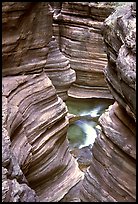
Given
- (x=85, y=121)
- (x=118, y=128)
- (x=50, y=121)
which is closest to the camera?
(x=118, y=128)

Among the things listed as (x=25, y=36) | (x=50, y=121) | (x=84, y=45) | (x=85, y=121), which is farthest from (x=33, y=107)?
(x=84, y=45)

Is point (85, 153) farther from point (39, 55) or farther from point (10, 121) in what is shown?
point (10, 121)

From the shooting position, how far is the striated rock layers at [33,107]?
17.5 feet

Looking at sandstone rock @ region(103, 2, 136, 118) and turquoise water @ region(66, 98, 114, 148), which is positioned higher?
sandstone rock @ region(103, 2, 136, 118)

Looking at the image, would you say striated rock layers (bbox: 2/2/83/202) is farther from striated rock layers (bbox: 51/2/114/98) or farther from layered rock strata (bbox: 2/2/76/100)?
striated rock layers (bbox: 51/2/114/98)

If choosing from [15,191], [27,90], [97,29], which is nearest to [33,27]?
[27,90]

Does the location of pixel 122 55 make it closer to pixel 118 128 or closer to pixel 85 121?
pixel 118 128

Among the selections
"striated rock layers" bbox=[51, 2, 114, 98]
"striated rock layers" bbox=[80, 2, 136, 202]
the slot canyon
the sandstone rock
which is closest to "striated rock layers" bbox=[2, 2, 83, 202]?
the slot canyon

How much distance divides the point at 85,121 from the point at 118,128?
649 centimetres

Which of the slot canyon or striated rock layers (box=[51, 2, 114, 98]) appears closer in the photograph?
the slot canyon

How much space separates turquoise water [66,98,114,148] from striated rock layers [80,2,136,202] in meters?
4.82

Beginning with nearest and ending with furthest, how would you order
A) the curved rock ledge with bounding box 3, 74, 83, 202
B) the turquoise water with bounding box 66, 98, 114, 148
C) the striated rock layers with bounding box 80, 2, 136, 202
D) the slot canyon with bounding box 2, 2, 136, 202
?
1. the striated rock layers with bounding box 80, 2, 136, 202
2. the slot canyon with bounding box 2, 2, 136, 202
3. the curved rock ledge with bounding box 3, 74, 83, 202
4. the turquoise water with bounding box 66, 98, 114, 148

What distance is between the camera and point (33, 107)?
5930 mm

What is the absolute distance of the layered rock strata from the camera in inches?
218
